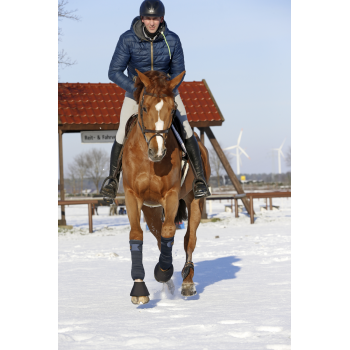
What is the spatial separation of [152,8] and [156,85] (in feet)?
3.50

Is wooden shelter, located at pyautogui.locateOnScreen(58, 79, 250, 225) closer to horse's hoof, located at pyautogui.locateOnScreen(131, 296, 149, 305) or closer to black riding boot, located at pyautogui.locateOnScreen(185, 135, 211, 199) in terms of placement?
black riding boot, located at pyautogui.locateOnScreen(185, 135, 211, 199)

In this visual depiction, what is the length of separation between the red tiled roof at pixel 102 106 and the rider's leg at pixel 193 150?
29.4ft

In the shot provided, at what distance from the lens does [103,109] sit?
15.5m

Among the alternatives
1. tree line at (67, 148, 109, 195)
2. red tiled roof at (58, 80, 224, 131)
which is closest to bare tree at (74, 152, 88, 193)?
tree line at (67, 148, 109, 195)

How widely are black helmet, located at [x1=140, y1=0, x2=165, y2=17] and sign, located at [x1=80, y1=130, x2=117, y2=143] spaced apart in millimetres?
9919

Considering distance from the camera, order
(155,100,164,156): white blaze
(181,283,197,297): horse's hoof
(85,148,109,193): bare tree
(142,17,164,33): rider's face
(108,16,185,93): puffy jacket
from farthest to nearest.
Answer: (85,148,109,193): bare tree, (181,283,197,297): horse's hoof, (108,16,185,93): puffy jacket, (142,17,164,33): rider's face, (155,100,164,156): white blaze

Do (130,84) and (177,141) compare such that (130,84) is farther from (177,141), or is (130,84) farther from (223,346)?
(223,346)

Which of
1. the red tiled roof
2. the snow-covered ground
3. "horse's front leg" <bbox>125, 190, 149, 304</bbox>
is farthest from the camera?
the red tiled roof

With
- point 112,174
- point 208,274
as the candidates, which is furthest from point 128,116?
point 208,274

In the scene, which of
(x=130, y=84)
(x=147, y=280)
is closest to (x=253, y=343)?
(x=130, y=84)

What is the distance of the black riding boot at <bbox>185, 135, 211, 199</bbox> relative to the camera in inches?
243
